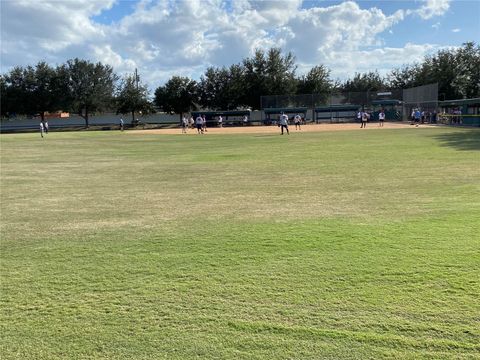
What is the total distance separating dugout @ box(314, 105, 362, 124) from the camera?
65.1 m

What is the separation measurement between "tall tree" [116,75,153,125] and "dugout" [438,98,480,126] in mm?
49159

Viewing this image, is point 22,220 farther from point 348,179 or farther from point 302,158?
point 302,158

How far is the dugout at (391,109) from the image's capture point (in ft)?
206

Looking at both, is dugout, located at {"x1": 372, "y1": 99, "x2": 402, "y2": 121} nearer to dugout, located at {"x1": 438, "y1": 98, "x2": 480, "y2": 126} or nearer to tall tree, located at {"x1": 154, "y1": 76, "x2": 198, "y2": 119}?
dugout, located at {"x1": 438, "y1": 98, "x2": 480, "y2": 126}

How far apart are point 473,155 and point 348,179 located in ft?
23.5

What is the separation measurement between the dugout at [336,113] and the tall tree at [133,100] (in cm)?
3164

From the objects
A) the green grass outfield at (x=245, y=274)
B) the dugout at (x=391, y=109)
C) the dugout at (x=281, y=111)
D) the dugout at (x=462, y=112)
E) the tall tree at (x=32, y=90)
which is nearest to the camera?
the green grass outfield at (x=245, y=274)

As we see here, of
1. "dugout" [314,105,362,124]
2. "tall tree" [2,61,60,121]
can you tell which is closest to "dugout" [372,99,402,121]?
"dugout" [314,105,362,124]

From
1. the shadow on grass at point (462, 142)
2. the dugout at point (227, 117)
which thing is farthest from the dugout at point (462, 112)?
Answer: the dugout at point (227, 117)

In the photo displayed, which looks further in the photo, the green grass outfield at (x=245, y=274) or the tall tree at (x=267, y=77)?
the tall tree at (x=267, y=77)

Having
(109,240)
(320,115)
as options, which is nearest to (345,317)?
(109,240)

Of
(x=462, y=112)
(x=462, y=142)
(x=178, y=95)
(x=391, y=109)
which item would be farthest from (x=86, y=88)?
(x=462, y=142)

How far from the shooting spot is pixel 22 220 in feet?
24.6

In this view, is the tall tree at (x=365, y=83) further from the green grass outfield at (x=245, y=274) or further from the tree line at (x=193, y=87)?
the green grass outfield at (x=245, y=274)
